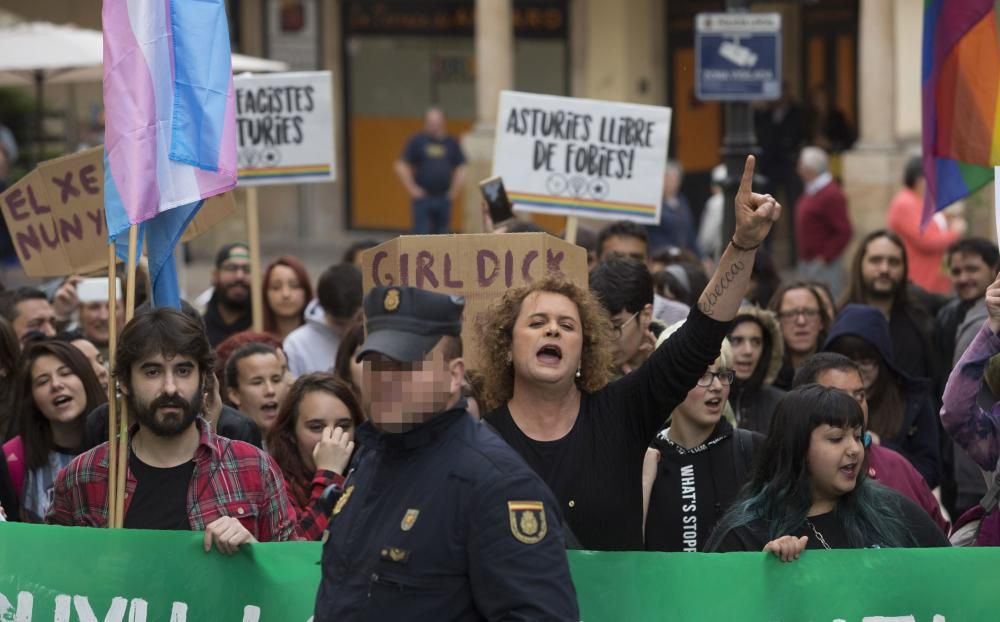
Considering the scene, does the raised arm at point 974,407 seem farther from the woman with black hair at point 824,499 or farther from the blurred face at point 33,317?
the blurred face at point 33,317

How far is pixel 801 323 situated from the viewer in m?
8.39

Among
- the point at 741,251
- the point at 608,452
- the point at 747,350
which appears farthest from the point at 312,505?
the point at 747,350

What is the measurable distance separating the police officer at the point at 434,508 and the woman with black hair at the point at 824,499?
153cm

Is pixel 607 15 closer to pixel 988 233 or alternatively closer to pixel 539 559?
pixel 988 233

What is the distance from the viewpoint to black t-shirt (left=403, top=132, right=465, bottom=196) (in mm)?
20750

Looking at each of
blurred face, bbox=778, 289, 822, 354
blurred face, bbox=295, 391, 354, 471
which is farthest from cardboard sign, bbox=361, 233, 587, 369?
blurred face, bbox=778, 289, 822, 354

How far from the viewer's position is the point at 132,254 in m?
5.68

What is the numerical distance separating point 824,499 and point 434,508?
70.1 inches

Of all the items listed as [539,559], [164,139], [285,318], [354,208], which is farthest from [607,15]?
Result: [539,559]

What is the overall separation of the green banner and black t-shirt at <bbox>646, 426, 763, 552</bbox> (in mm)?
490

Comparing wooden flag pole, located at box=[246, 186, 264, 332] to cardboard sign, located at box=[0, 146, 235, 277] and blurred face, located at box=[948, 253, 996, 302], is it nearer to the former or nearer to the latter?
cardboard sign, located at box=[0, 146, 235, 277]

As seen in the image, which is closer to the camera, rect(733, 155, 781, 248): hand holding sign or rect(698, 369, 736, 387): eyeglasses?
rect(733, 155, 781, 248): hand holding sign

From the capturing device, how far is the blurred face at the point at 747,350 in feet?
24.1

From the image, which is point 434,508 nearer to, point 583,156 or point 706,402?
point 706,402
